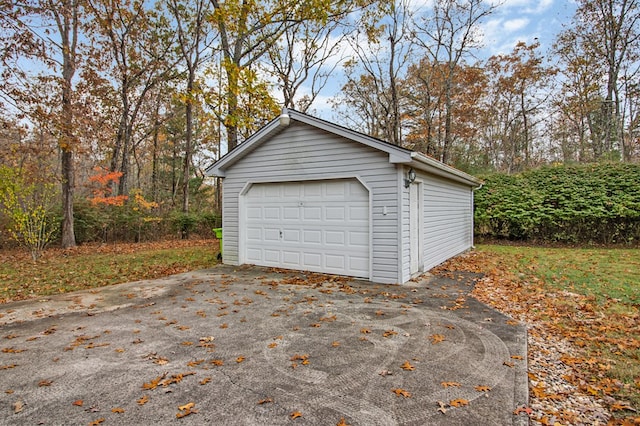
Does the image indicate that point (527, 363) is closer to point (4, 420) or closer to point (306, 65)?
point (4, 420)

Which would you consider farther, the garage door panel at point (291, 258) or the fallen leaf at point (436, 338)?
the garage door panel at point (291, 258)

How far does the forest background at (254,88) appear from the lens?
10.5 metres

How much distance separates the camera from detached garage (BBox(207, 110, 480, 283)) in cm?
615

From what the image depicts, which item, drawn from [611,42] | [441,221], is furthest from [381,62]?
[441,221]

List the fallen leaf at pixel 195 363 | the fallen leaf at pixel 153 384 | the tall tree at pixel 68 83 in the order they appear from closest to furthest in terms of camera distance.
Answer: the fallen leaf at pixel 153 384 → the fallen leaf at pixel 195 363 → the tall tree at pixel 68 83

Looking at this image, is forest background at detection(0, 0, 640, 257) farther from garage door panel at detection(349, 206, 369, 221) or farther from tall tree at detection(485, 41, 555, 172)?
garage door panel at detection(349, 206, 369, 221)

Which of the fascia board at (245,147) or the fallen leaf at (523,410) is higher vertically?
the fascia board at (245,147)

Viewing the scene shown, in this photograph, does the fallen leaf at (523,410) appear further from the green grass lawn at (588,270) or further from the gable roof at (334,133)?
the gable roof at (334,133)

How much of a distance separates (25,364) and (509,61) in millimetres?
22526

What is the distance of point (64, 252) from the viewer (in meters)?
10.4

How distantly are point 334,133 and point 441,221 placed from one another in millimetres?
3883

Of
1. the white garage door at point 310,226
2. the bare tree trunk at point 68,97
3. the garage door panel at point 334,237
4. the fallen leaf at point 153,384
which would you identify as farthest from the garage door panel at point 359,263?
the bare tree trunk at point 68,97

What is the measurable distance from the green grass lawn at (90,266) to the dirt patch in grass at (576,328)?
6962 millimetres

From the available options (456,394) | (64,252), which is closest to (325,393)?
(456,394)
